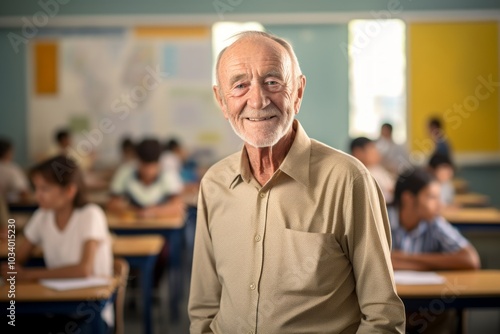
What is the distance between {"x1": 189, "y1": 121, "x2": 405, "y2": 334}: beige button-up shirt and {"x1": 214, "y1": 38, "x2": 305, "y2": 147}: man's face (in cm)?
10

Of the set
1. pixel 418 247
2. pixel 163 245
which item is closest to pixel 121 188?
pixel 163 245

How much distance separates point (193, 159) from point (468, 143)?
12.0 feet

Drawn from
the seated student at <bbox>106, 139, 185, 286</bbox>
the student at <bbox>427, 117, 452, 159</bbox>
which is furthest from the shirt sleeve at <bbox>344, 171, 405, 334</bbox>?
the student at <bbox>427, 117, 452, 159</bbox>

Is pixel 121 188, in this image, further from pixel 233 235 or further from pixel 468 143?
pixel 468 143

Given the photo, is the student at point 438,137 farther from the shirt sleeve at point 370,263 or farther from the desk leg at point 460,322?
the shirt sleeve at point 370,263

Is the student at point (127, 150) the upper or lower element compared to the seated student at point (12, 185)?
upper

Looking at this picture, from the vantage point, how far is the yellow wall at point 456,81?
9969 mm

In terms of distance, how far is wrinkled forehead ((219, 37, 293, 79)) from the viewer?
63.9 inches

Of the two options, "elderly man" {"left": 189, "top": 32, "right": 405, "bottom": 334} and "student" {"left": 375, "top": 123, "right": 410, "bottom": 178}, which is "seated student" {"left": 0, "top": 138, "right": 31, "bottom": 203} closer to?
"student" {"left": 375, "top": 123, "right": 410, "bottom": 178}

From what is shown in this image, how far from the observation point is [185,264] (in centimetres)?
747

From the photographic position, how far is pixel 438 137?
31.4 feet

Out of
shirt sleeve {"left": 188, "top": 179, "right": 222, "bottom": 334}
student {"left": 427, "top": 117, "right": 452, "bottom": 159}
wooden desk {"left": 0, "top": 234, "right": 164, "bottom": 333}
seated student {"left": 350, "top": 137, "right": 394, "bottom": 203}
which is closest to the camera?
shirt sleeve {"left": 188, "top": 179, "right": 222, "bottom": 334}

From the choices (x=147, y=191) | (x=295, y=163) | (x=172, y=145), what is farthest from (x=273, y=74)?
(x=172, y=145)

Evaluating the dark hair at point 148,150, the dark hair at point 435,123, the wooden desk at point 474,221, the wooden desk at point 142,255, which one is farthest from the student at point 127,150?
the wooden desk at point 142,255
